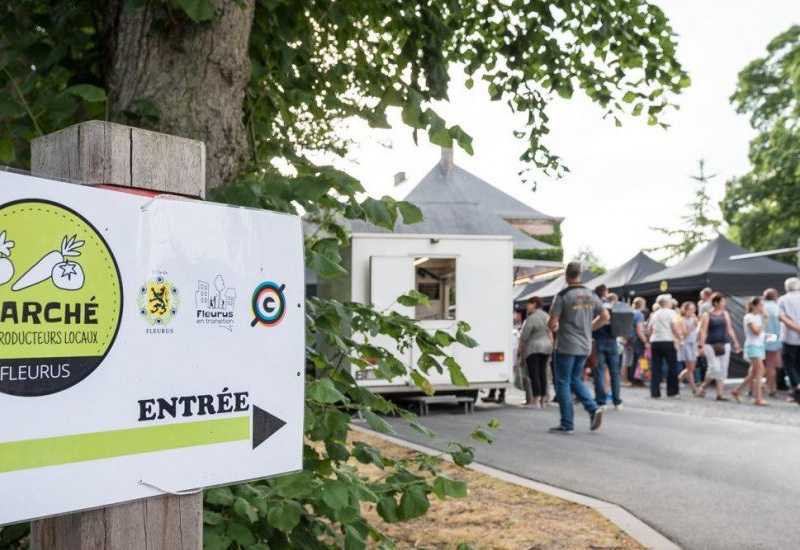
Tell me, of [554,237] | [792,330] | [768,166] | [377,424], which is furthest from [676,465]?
[554,237]

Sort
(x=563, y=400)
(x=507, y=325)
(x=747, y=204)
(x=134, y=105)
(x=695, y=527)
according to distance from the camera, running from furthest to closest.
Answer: (x=747, y=204), (x=507, y=325), (x=563, y=400), (x=695, y=527), (x=134, y=105)

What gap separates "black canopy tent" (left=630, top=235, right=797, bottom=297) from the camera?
17.2 m

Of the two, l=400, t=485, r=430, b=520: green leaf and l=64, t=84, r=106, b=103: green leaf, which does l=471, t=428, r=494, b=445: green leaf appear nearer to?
l=400, t=485, r=430, b=520: green leaf

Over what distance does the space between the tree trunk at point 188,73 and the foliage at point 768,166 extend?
106 ft

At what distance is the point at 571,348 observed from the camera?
9.38m

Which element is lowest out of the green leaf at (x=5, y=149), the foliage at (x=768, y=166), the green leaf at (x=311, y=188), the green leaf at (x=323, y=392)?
the green leaf at (x=323, y=392)

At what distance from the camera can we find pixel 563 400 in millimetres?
9328

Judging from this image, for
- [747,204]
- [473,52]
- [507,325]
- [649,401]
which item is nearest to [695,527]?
[473,52]

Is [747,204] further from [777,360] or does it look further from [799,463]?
[799,463]

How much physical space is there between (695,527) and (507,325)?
25.5 ft

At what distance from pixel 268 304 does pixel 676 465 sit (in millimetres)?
6394

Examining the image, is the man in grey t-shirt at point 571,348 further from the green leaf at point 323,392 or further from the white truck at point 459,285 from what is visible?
the green leaf at point 323,392

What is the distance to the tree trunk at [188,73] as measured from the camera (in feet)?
9.43

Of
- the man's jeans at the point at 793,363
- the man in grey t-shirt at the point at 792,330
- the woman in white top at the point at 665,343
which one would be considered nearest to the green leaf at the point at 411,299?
the man in grey t-shirt at the point at 792,330
